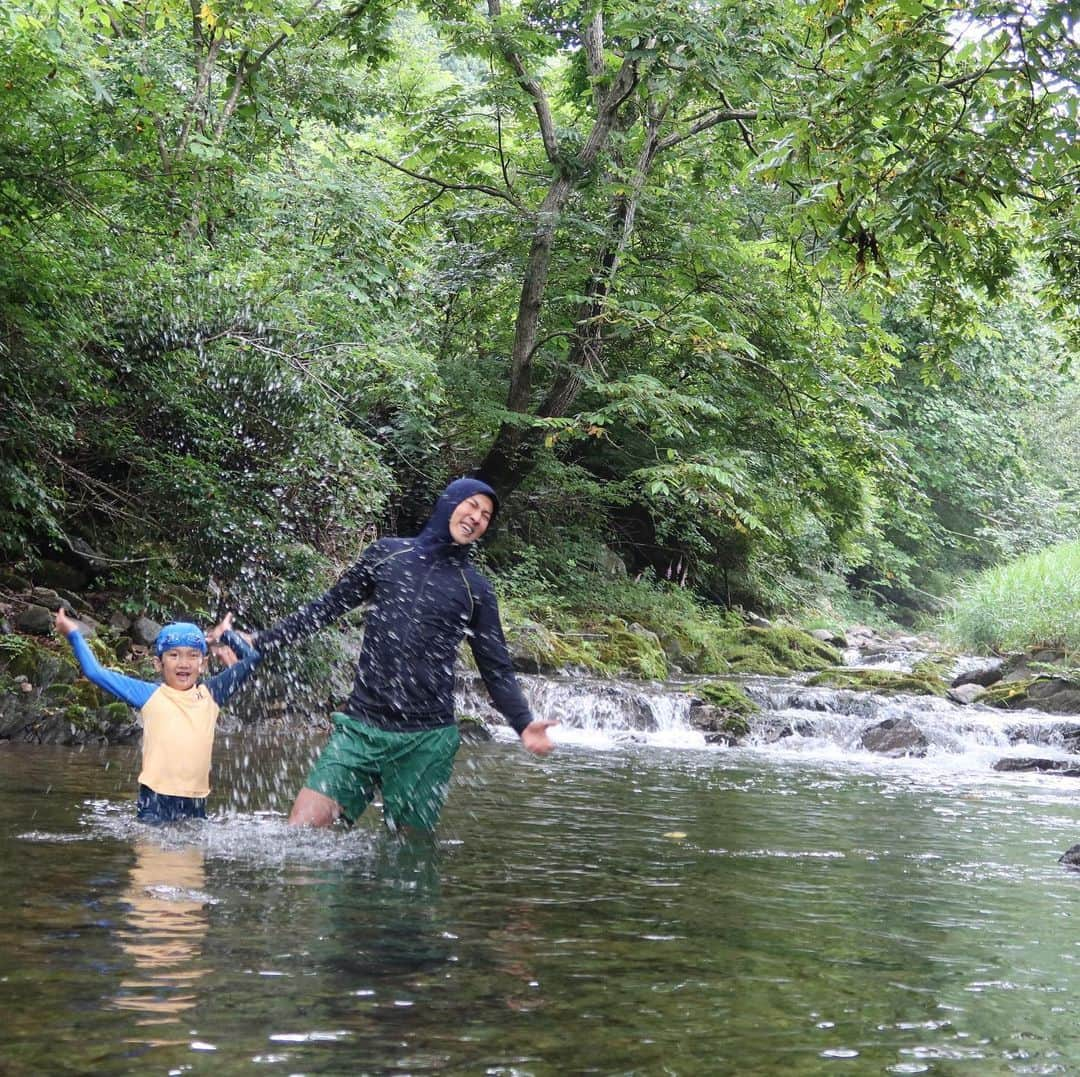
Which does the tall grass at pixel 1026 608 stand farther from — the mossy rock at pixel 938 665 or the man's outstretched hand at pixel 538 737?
the man's outstretched hand at pixel 538 737

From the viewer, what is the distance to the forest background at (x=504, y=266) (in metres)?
7.52

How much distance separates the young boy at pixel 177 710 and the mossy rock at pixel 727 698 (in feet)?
38.3

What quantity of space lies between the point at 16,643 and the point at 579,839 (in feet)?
18.8

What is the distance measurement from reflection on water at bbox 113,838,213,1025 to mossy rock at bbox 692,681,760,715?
12.0 m

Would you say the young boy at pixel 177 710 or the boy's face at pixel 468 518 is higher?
the boy's face at pixel 468 518

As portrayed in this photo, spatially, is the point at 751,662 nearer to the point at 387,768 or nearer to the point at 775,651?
the point at 775,651

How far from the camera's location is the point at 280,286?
Answer: 12977mm

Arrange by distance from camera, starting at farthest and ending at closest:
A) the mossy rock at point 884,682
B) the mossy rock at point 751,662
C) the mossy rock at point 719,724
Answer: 1. the mossy rock at point 751,662
2. the mossy rock at point 884,682
3. the mossy rock at point 719,724

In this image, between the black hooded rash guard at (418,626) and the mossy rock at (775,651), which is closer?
the black hooded rash guard at (418,626)

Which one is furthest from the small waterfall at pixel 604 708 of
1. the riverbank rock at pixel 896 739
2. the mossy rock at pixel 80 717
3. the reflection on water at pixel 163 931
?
the reflection on water at pixel 163 931

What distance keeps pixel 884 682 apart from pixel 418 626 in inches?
632

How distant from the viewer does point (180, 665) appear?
598cm

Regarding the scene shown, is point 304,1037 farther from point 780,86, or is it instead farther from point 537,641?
point 537,641

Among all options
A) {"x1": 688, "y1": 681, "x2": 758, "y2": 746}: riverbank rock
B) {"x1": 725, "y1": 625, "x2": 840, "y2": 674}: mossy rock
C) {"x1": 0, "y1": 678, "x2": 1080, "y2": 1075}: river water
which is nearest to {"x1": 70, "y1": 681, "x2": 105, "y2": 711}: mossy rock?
{"x1": 0, "y1": 678, "x2": 1080, "y2": 1075}: river water
